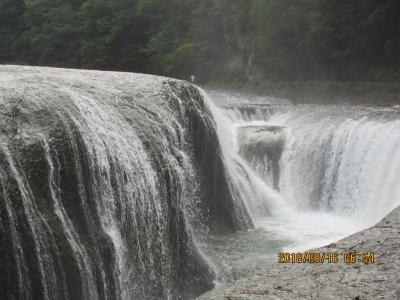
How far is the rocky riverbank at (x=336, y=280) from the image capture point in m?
5.20

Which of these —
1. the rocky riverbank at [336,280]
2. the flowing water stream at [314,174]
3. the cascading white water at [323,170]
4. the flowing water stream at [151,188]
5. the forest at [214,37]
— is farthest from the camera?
the forest at [214,37]

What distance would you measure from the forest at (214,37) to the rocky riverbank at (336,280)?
17501 mm

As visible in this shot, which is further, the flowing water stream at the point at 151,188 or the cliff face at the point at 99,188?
the flowing water stream at the point at 151,188

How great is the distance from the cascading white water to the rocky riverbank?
16.9 feet

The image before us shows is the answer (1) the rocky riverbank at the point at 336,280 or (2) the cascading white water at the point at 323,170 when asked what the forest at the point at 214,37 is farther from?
(1) the rocky riverbank at the point at 336,280

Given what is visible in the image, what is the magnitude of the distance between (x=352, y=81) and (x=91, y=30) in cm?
1950

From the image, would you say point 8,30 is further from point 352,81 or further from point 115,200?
point 115,200

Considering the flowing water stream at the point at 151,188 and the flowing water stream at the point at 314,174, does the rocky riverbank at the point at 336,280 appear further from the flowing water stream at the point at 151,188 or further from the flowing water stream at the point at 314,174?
the flowing water stream at the point at 314,174
